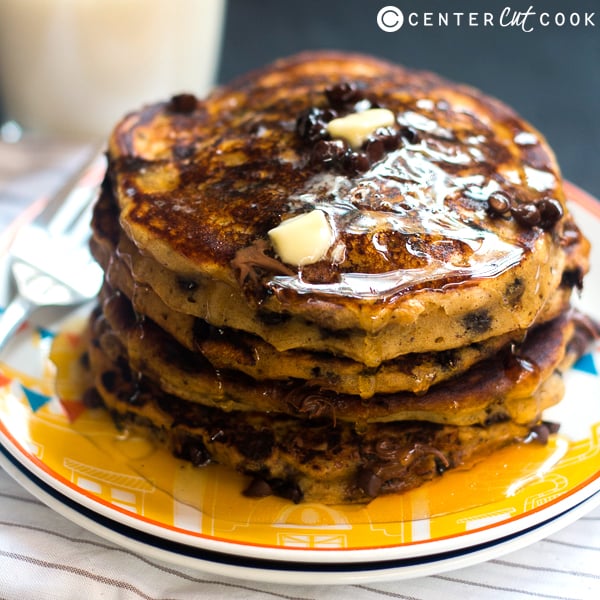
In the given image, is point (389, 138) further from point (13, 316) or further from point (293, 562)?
point (13, 316)

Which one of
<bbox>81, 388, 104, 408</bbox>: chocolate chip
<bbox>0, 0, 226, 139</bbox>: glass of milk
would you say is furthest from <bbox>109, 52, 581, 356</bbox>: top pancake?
<bbox>0, 0, 226, 139</bbox>: glass of milk

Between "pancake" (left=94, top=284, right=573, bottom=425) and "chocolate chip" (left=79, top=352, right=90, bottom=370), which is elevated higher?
"pancake" (left=94, top=284, right=573, bottom=425)

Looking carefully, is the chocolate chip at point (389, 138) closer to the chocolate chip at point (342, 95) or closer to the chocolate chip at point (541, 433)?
the chocolate chip at point (342, 95)

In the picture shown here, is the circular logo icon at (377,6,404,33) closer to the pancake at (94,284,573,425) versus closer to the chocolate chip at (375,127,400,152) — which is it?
the chocolate chip at (375,127,400,152)

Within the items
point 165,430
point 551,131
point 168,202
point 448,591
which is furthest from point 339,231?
point 551,131

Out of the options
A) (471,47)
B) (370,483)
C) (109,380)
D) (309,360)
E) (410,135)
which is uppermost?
(410,135)

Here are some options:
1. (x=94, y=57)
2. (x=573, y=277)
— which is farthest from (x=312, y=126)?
(x=94, y=57)

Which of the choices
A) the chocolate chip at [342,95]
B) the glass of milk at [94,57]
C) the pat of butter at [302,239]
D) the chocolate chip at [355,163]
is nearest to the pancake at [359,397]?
the pat of butter at [302,239]
